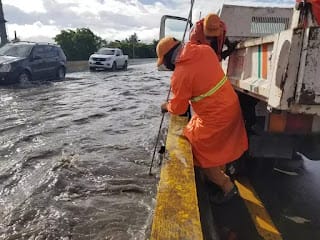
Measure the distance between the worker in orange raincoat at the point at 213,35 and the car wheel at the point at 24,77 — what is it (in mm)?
11342

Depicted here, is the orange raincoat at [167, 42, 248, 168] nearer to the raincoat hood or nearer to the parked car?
the raincoat hood

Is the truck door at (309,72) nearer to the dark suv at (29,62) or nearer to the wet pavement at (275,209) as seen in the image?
the wet pavement at (275,209)

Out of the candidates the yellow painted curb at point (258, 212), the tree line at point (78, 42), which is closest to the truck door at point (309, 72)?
the yellow painted curb at point (258, 212)

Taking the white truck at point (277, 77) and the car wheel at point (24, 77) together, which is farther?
the car wheel at point (24, 77)

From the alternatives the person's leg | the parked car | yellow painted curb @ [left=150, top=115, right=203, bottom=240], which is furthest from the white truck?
the parked car

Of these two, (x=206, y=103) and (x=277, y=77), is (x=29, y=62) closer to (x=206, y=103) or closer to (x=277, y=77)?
(x=206, y=103)

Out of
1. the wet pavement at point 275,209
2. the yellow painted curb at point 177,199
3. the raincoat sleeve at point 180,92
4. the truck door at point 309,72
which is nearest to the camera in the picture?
the yellow painted curb at point 177,199

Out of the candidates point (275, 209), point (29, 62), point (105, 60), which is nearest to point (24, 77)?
point (29, 62)

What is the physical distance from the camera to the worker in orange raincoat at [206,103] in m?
3.59

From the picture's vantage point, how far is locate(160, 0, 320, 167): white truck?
111 inches

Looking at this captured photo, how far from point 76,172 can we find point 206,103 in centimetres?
225

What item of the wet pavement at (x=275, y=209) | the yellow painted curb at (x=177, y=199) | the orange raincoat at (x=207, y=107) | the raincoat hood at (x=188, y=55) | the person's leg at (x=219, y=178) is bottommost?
the wet pavement at (x=275, y=209)

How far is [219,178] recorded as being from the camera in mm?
3900

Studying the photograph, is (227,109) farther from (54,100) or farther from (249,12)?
(54,100)
